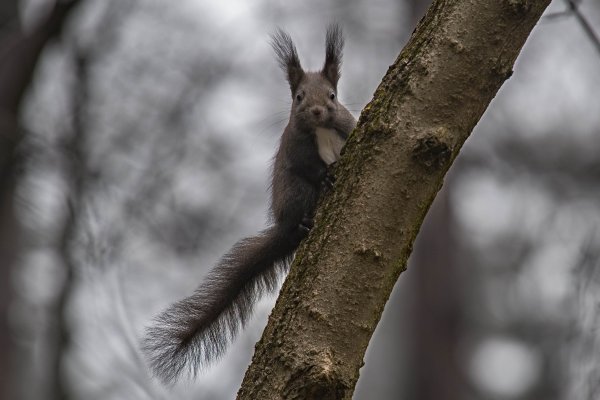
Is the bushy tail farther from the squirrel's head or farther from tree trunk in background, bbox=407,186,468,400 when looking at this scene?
tree trunk in background, bbox=407,186,468,400

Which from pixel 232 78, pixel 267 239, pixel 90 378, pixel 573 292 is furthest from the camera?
pixel 232 78

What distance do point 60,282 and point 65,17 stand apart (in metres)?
3.54

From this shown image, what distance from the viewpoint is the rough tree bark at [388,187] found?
2148 mm

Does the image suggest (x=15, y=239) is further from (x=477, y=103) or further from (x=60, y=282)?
(x=477, y=103)

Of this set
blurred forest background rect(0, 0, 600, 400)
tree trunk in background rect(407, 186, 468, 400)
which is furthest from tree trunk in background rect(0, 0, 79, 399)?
tree trunk in background rect(407, 186, 468, 400)

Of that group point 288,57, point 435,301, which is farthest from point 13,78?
point 435,301

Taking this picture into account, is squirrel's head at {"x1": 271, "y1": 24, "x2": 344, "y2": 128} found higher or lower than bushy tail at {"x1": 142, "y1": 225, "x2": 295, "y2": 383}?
higher

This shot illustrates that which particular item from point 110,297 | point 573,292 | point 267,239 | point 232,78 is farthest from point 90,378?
point 232,78

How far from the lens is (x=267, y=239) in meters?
3.58

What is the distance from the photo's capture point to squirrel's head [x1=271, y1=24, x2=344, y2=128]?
12.1ft

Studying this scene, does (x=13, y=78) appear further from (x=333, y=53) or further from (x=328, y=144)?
(x=333, y=53)

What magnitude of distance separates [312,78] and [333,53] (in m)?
0.15

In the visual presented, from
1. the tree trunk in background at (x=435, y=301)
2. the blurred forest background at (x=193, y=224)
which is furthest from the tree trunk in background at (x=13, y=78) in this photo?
the tree trunk in background at (x=435, y=301)

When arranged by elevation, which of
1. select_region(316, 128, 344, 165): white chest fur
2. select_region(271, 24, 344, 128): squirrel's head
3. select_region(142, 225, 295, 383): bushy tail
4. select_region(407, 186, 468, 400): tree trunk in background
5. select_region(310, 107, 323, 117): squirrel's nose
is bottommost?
select_region(142, 225, 295, 383): bushy tail
